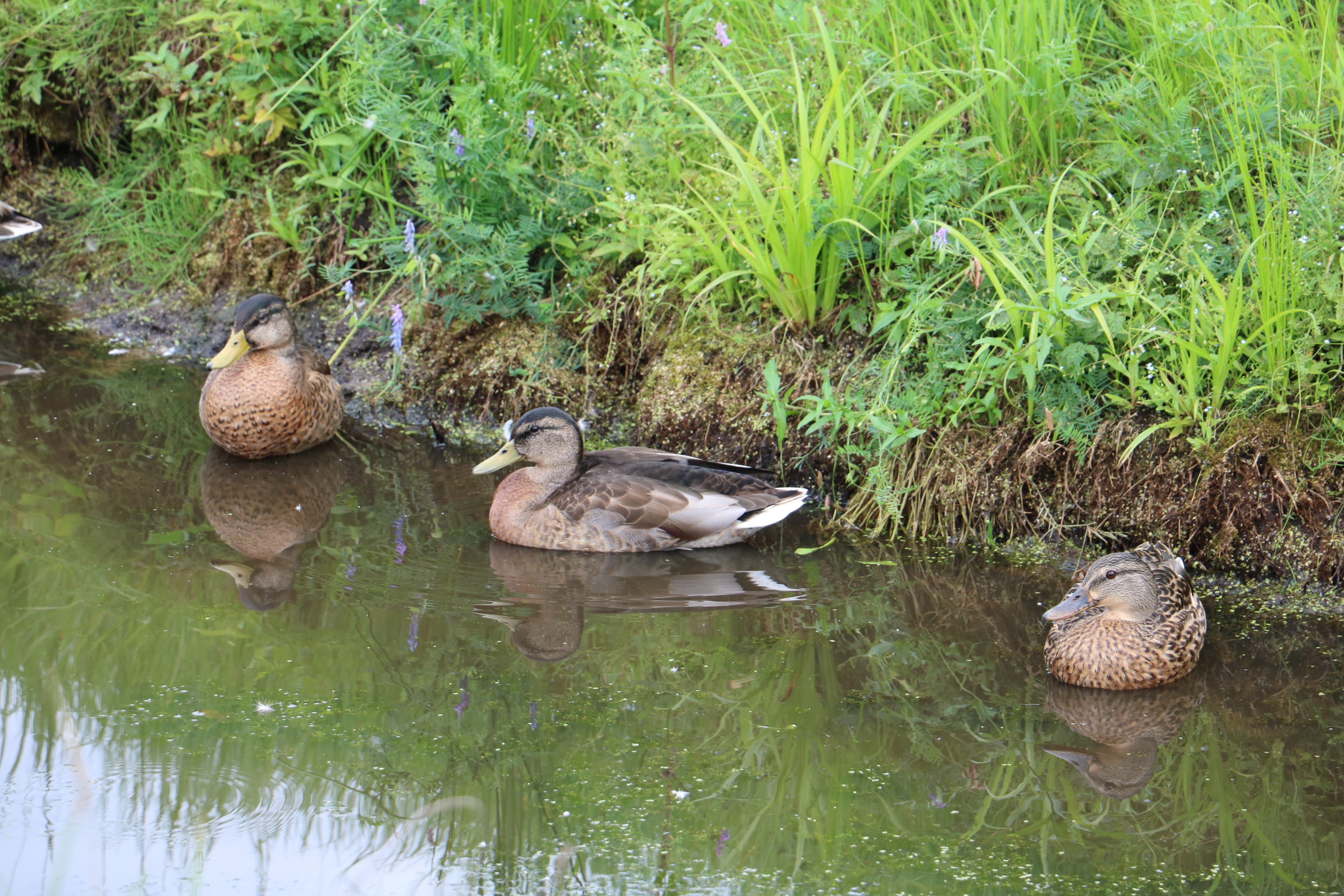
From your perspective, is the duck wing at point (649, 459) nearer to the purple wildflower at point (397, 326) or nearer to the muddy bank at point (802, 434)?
the muddy bank at point (802, 434)

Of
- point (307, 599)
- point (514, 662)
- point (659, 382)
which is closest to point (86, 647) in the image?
point (307, 599)

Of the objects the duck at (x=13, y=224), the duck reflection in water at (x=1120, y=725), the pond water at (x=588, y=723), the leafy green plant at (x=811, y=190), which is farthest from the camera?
the duck at (x=13, y=224)

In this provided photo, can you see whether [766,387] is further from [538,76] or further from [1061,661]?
[538,76]

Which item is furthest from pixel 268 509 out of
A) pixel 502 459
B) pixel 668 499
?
pixel 668 499

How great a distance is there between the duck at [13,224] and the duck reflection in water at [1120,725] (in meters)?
5.89

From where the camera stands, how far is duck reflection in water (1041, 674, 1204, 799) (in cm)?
355

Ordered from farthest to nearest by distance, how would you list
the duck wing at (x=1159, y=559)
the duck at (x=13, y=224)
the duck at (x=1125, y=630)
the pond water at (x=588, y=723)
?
the duck at (x=13, y=224) < the duck wing at (x=1159, y=559) < the duck at (x=1125, y=630) < the pond water at (x=588, y=723)

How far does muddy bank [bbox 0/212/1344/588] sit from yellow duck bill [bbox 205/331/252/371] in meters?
0.69

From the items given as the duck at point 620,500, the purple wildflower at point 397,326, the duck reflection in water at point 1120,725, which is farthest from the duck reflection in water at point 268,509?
the duck reflection in water at point 1120,725

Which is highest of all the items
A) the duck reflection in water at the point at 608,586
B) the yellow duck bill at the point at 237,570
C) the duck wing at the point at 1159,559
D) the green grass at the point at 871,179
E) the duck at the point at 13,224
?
the green grass at the point at 871,179

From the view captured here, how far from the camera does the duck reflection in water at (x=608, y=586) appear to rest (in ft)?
14.1

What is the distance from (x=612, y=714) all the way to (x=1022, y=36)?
10.6 feet

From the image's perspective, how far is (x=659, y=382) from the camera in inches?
225

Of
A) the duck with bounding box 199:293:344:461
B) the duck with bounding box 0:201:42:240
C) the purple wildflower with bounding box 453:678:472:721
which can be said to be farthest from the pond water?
the duck with bounding box 0:201:42:240
